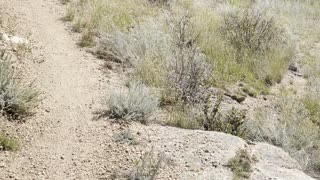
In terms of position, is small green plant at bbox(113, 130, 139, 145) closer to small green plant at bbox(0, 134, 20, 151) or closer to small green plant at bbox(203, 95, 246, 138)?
small green plant at bbox(0, 134, 20, 151)

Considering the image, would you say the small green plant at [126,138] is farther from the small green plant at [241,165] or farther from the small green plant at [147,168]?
the small green plant at [241,165]

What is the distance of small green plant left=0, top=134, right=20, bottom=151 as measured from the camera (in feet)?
15.0

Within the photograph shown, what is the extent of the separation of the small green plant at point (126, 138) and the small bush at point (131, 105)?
337 millimetres

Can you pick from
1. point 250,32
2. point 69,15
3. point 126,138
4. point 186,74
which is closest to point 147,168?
point 126,138

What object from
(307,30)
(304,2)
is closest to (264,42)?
(307,30)

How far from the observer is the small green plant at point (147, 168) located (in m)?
4.32

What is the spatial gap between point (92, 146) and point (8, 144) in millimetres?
948

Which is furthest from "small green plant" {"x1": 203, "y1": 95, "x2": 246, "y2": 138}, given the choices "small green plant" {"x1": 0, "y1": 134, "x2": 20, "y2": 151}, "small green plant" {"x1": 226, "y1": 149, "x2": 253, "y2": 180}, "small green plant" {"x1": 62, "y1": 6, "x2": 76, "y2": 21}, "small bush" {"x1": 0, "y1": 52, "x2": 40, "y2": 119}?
"small green plant" {"x1": 62, "y1": 6, "x2": 76, "y2": 21}

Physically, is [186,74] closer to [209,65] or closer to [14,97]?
[209,65]

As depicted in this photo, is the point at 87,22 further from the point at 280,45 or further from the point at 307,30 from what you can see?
the point at 307,30

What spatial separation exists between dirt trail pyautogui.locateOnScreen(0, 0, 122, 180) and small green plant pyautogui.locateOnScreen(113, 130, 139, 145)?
7.7 inches

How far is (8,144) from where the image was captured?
4594 millimetres

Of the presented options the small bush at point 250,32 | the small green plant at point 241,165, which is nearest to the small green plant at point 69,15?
the small bush at point 250,32

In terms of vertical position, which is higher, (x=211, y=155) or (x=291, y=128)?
(x=211, y=155)
